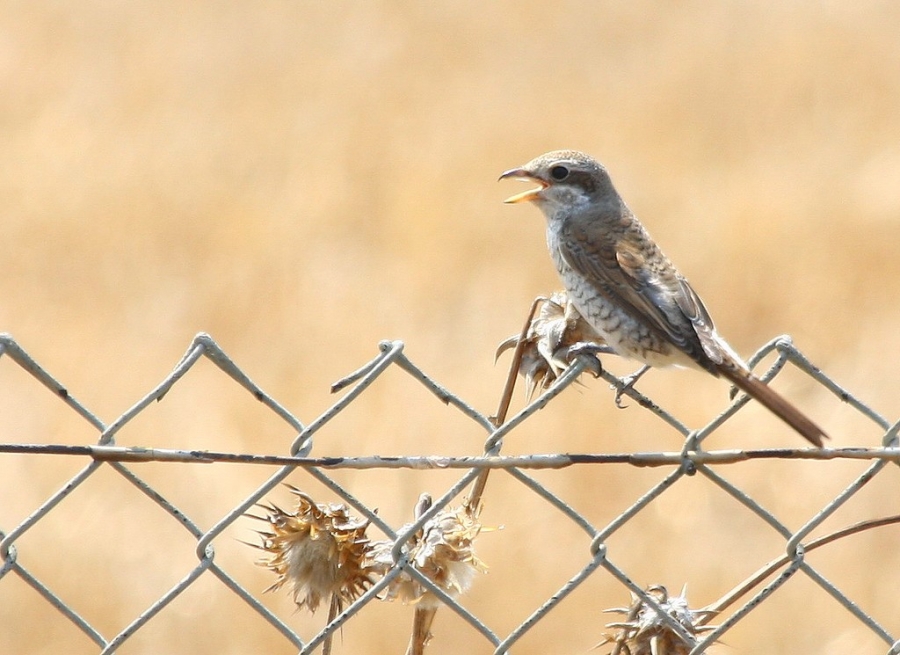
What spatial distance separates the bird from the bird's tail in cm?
65

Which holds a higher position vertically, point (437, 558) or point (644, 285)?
point (644, 285)

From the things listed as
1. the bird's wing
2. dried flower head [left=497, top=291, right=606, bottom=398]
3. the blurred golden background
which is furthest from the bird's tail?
the blurred golden background

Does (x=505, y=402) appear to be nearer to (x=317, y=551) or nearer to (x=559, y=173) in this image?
(x=317, y=551)

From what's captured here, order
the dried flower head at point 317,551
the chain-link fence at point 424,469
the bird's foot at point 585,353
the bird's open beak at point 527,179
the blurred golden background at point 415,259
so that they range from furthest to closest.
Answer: the blurred golden background at point 415,259 → the bird's open beak at point 527,179 → the bird's foot at point 585,353 → the dried flower head at point 317,551 → the chain-link fence at point 424,469

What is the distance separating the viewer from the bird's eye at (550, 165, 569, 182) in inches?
153

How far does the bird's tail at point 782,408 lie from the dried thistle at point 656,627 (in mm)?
370

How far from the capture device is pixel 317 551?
191cm

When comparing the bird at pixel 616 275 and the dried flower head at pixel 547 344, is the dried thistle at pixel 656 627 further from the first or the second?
the bird at pixel 616 275

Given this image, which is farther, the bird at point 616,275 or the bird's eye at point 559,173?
the bird's eye at point 559,173

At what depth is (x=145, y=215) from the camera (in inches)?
371

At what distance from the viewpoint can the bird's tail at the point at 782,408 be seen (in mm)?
2248


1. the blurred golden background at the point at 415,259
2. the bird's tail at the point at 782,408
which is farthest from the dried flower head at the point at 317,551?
the blurred golden background at the point at 415,259

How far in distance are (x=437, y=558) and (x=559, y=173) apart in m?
2.14

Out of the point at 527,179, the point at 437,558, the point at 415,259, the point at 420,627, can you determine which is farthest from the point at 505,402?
the point at 415,259
